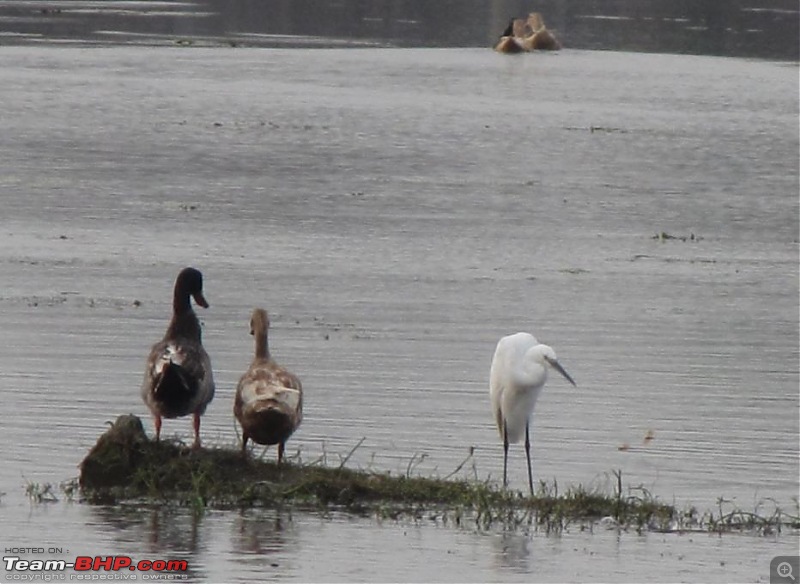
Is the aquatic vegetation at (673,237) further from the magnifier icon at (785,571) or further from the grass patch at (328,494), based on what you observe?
the magnifier icon at (785,571)

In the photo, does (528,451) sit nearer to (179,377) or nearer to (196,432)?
(196,432)

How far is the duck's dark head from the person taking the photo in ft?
39.2

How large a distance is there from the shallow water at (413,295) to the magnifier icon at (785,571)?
116 mm

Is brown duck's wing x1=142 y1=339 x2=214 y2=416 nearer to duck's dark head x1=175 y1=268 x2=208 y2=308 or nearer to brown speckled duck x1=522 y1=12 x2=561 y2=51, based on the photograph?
duck's dark head x1=175 y1=268 x2=208 y2=308

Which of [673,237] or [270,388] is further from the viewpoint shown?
[673,237]

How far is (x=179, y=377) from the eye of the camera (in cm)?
1129

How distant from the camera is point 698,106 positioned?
43469 millimetres

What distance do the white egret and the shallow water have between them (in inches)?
13.5

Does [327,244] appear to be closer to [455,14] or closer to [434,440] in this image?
[434,440]

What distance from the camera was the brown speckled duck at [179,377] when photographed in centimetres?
1131

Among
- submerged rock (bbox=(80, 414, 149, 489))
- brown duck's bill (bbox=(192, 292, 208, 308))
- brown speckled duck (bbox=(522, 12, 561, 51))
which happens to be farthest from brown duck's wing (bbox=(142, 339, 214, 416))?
brown speckled duck (bbox=(522, 12, 561, 51))

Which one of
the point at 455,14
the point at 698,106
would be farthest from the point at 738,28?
the point at 698,106

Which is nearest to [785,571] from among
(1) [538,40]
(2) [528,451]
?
(2) [528,451]

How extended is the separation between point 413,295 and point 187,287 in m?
7.10
